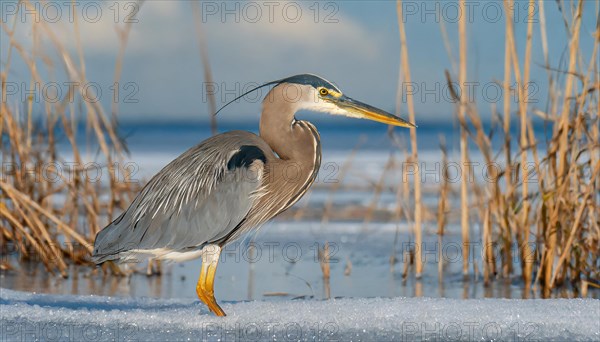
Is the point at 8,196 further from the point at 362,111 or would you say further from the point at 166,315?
the point at 362,111

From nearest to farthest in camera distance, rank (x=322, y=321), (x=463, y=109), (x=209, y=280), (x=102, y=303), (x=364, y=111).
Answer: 1. (x=322, y=321)
2. (x=209, y=280)
3. (x=102, y=303)
4. (x=364, y=111)
5. (x=463, y=109)

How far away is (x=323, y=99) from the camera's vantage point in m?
4.21

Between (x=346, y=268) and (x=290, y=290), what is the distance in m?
0.68

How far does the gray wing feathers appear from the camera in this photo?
12.9 feet

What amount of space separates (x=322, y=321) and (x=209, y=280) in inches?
21.2

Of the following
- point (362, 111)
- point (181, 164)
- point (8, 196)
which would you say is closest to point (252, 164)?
point (181, 164)

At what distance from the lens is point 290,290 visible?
497cm

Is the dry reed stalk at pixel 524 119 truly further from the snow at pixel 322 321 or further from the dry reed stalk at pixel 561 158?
the snow at pixel 322 321

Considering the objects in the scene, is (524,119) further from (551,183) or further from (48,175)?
(48,175)

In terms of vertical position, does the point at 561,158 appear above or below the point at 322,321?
above

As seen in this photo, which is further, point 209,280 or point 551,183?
point 551,183

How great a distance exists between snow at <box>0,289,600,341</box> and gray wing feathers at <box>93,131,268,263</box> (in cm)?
28

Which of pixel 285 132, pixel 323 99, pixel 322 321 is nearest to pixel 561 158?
pixel 323 99

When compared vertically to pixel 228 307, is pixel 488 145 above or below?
above
